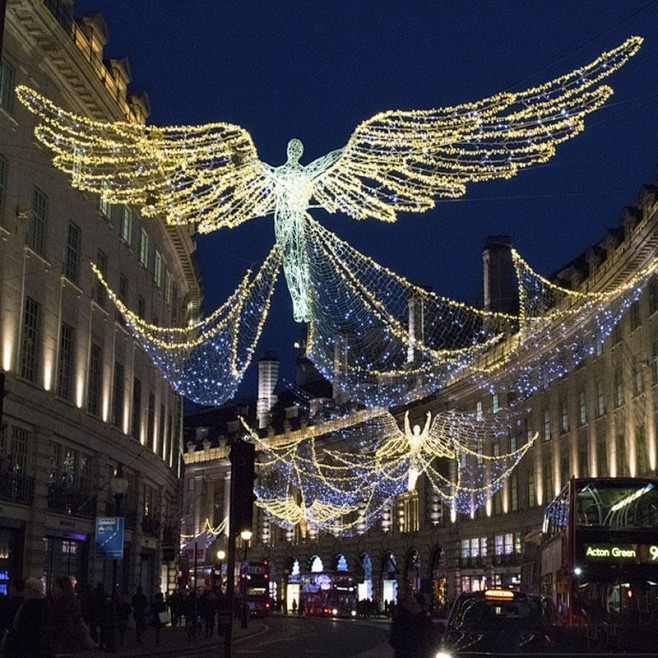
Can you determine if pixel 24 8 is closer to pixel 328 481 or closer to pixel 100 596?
→ pixel 100 596

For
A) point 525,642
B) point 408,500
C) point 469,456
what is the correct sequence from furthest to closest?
point 408,500
point 469,456
point 525,642

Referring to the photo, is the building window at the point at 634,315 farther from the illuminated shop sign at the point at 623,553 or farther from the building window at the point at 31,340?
the building window at the point at 31,340

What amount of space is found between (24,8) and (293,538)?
3101 inches

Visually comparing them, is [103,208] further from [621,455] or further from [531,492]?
[531,492]

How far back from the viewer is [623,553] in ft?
77.8

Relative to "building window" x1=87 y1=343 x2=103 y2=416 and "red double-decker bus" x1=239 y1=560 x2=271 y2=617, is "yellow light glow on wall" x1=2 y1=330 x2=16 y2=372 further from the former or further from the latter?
"red double-decker bus" x1=239 y1=560 x2=271 y2=617

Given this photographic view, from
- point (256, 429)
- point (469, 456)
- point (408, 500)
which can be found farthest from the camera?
point (256, 429)

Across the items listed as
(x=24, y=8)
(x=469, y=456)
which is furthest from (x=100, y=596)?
(x=469, y=456)

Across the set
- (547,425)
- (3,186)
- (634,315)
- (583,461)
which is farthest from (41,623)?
(547,425)

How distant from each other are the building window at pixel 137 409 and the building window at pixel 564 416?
81.5 feet

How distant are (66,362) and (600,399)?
29480mm

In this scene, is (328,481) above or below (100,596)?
above

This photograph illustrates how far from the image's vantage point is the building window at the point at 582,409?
57.6m

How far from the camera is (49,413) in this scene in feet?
107
